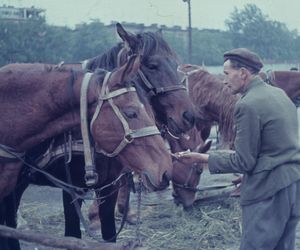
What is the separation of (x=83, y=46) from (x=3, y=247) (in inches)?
975

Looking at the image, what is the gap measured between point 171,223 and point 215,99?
1.53m

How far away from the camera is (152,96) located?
404 centimetres

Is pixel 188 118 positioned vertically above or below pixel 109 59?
below

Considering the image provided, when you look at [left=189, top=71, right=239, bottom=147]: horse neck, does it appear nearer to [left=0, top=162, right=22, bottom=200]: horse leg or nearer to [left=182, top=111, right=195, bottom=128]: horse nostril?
[left=182, top=111, right=195, bottom=128]: horse nostril

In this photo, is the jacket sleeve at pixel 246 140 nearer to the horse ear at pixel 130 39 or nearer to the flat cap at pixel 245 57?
the flat cap at pixel 245 57

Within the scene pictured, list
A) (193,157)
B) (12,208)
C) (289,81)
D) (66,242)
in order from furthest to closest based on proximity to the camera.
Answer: (289,81), (12,208), (193,157), (66,242)

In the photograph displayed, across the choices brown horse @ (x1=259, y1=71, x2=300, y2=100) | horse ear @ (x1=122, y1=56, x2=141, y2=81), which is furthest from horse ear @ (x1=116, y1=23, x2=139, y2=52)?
brown horse @ (x1=259, y1=71, x2=300, y2=100)

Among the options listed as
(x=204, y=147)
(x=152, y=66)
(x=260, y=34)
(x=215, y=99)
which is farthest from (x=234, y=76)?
(x=260, y=34)

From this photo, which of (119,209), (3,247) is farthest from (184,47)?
(3,247)

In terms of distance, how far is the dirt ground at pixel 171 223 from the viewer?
4973 millimetres

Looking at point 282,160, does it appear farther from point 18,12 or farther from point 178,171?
point 18,12

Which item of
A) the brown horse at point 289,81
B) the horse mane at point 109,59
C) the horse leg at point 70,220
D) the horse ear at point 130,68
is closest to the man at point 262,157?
the horse ear at point 130,68

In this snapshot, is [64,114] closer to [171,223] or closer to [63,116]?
[63,116]

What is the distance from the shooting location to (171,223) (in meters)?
5.54
